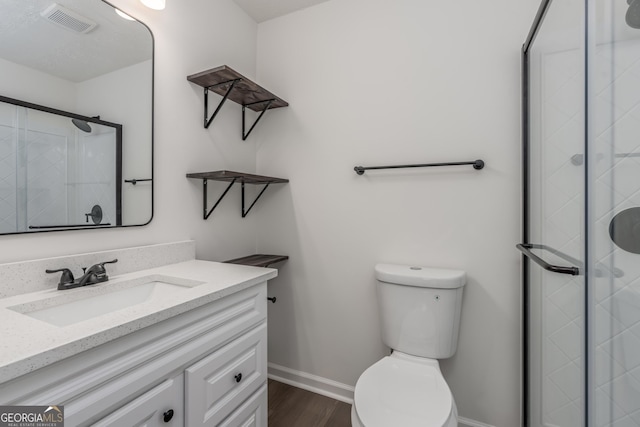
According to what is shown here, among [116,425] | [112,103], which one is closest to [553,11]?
[112,103]

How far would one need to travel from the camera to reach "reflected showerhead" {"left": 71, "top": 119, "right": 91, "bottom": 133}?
109 centimetres

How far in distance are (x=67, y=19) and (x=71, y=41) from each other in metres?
0.07

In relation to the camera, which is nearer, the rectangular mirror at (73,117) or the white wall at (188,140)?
the rectangular mirror at (73,117)

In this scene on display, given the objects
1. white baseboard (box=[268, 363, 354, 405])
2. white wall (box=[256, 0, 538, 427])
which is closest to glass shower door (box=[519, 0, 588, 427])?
white wall (box=[256, 0, 538, 427])

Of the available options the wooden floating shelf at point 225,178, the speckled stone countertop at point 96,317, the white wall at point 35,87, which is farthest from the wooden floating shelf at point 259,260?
the white wall at point 35,87

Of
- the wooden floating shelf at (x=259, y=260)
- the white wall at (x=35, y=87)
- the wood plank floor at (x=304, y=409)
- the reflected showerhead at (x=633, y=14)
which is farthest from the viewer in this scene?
the wooden floating shelf at (x=259, y=260)

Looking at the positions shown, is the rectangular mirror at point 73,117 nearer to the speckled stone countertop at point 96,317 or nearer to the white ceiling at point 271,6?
the speckled stone countertop at point 96,317

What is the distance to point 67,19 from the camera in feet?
3.56

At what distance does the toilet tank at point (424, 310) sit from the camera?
1363mm

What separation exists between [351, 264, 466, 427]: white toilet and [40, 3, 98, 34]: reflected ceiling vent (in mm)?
1568

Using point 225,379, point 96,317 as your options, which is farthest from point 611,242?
point 96,317

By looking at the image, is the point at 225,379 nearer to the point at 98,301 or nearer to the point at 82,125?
the point at 98,301

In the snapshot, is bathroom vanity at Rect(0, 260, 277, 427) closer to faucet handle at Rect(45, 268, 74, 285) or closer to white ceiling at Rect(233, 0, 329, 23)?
faucet handle at Rect(45, 268, 74, 285)

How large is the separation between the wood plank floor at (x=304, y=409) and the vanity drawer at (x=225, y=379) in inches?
22.3
